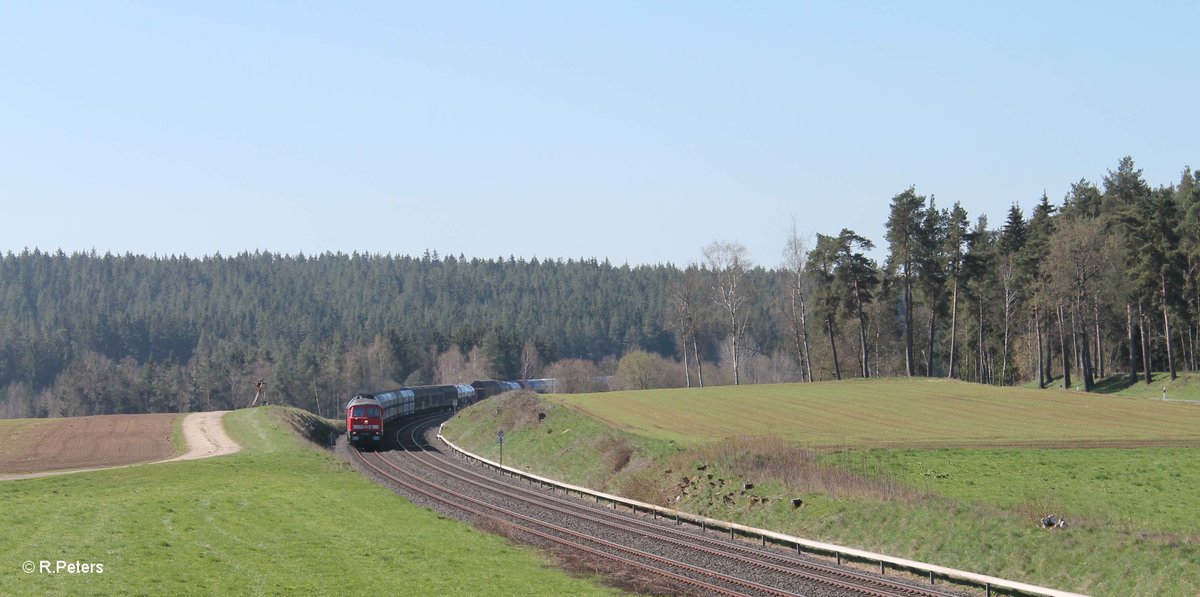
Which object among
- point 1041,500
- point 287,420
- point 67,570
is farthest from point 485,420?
point 67,570

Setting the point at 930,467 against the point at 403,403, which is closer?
the point at 930,467

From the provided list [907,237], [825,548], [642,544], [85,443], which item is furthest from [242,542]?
[907,237]

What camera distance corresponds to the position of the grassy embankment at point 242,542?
67.0 ft

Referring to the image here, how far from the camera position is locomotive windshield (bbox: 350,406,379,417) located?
224 ft

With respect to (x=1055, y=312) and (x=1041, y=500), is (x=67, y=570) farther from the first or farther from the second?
(x=1055, y=312)

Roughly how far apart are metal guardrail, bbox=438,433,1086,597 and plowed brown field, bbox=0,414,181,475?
2610 centimetres

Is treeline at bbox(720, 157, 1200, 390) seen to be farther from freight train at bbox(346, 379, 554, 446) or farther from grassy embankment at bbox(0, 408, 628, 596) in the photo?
grassy embankment at bbox(0, 408, 628, 596)

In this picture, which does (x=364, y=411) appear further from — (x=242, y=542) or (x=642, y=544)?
(x=242, y=542)

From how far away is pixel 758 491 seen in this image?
1490 inches

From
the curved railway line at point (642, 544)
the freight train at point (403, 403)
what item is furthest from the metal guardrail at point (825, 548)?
the freight train at point (403, 403)

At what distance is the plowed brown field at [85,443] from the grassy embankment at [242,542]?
12412 millimetres

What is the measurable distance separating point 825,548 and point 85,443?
5246cm

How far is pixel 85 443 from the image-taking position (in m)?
64.4

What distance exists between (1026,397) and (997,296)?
111 ft
